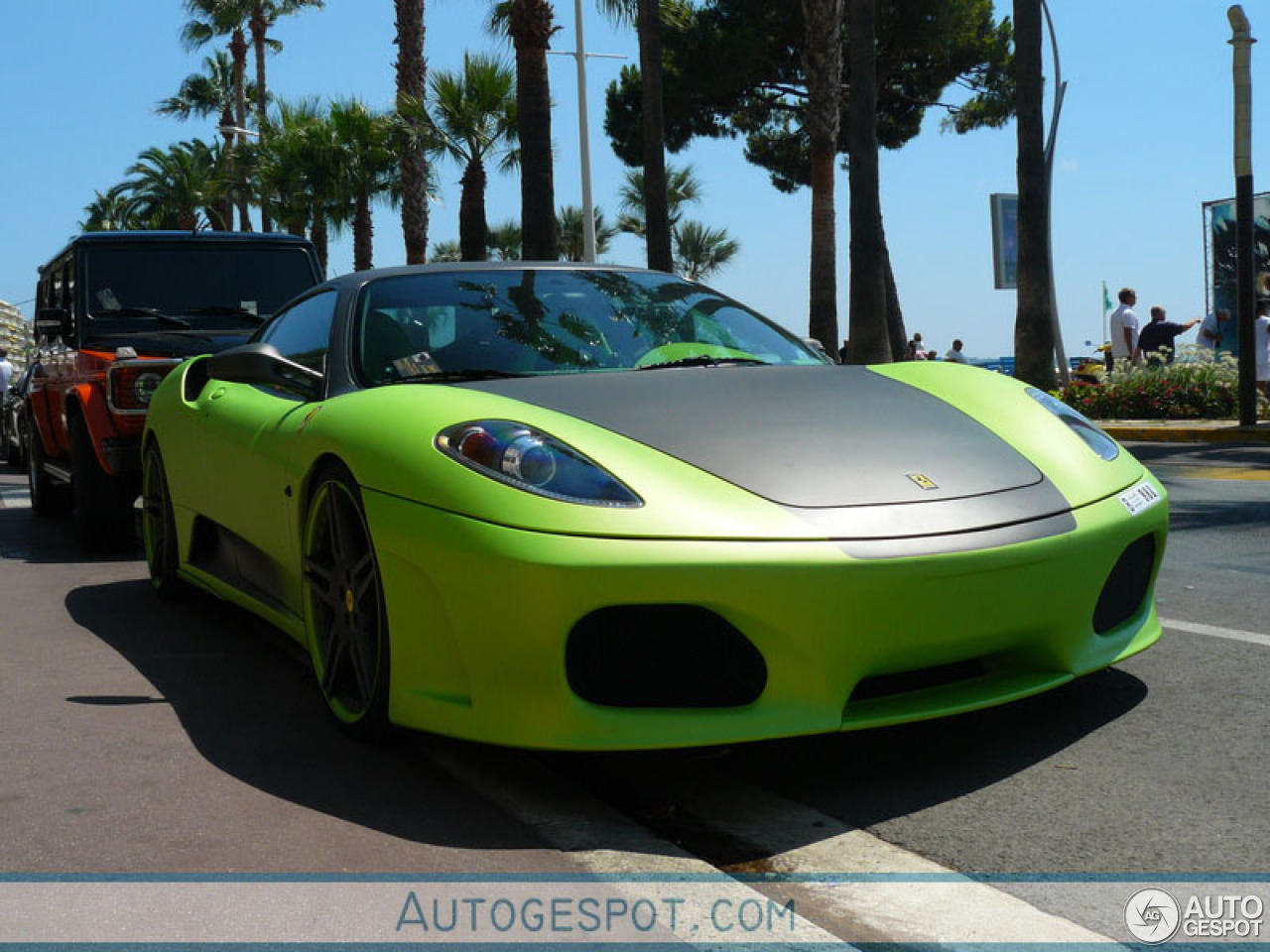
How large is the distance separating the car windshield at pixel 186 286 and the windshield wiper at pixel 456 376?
4.75 m

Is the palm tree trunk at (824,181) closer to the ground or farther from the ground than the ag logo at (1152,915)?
farther from the ground

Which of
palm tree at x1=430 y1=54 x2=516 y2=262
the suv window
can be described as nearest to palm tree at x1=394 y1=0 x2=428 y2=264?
palm tree at x1=430 y1=54 x2=516 y2=262

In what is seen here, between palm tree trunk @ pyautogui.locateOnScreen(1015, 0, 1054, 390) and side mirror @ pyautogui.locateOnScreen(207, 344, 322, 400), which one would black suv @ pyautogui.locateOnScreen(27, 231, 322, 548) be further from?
palm tree trunk @ pyautogui.locateOnScreen(1015, 0, 1054, 390)

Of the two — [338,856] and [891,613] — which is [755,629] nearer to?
[891,613]

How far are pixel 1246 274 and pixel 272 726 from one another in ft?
45.1

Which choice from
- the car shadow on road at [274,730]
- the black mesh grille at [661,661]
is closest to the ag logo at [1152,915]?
the black mesh grille at [661,661]

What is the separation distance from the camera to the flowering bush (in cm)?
1731

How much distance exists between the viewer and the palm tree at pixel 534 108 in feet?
58.1

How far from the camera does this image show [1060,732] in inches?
142

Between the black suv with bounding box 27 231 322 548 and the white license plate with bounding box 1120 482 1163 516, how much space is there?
5.02m

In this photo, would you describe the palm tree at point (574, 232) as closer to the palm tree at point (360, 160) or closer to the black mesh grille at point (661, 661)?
the palm tree at point (360, 160)

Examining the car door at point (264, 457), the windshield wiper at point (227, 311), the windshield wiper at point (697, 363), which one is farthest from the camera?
the windshield wiper at point (227, 311)

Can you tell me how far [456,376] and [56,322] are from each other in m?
5.31

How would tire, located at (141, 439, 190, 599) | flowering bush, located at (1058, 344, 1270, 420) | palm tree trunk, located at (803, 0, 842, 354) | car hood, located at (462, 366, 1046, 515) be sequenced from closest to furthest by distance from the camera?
car hood, located at (462, 366, 1046, 515) < tire, located at (141, 439, 190, 599) < flowering bush, located at (1058, 344, 1270, 420) < palm tree trunk, located at (803, 0, 842, 354)
